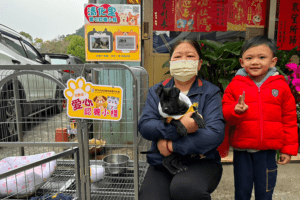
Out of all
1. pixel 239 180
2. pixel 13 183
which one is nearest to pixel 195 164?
pixel 239 180

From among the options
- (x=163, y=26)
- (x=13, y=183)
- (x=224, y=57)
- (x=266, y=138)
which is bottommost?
(x=13, y=183)

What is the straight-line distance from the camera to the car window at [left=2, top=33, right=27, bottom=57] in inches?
132

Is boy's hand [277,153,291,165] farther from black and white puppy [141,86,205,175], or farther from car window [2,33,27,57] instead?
car window [2,33,27,57]

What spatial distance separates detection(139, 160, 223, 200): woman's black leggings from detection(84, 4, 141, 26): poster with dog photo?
2.07 m

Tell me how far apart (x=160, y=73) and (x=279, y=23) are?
2.17 m

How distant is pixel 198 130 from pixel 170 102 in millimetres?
276

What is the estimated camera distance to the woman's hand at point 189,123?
1246mm

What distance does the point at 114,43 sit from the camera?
108 inches

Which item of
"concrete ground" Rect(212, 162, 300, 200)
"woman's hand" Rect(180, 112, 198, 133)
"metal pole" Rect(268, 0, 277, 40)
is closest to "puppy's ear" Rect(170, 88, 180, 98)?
"woman's hand" Rect(180, 112, 198, 133)

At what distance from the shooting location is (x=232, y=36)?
11.1 feet

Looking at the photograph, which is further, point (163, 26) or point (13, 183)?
point (163, 26)

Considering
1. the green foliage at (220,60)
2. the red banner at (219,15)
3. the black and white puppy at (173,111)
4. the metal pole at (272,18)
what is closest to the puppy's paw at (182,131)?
the black and white puppy at (173,111)

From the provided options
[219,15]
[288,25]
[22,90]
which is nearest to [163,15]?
[219,15]

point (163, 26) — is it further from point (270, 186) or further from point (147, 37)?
point (270, 186)
